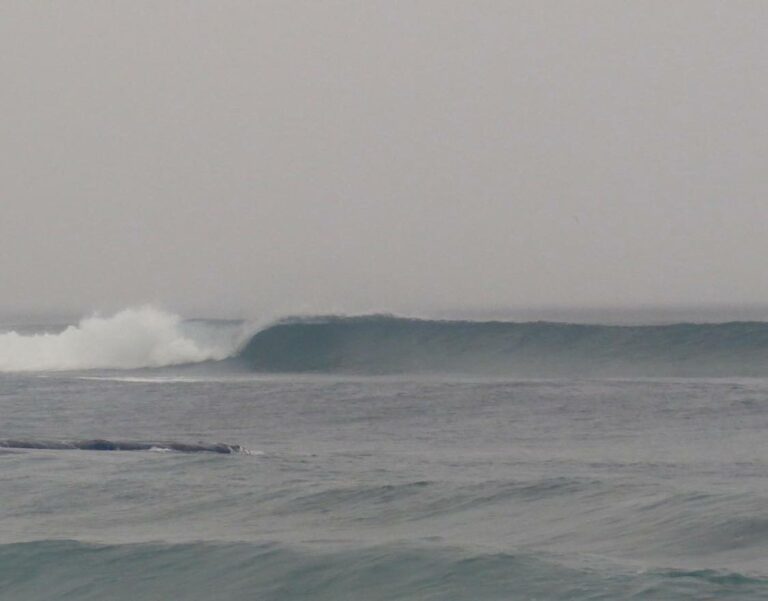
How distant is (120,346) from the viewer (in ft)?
129

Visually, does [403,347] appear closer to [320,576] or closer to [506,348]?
[506,348]

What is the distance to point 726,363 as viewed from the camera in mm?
30875

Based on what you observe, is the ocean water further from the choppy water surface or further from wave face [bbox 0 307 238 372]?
wave face [bbox 0 307 238 372]

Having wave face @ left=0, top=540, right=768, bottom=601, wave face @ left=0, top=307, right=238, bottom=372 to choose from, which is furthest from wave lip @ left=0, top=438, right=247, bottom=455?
wave face @ left=0, top=307, right=238, bottom=372

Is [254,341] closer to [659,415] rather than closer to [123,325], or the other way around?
[123,325]

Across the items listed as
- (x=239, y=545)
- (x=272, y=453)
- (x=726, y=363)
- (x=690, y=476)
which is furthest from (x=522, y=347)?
(x=239, y=545)

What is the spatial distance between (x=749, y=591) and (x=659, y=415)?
11153 mm

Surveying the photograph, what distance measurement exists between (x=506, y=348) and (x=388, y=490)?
23.1 metres

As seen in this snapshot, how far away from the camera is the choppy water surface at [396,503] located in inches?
369

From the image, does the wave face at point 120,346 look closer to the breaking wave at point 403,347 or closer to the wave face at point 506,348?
the breaking wave at point 403,347

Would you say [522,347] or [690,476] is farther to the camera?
[522,347]

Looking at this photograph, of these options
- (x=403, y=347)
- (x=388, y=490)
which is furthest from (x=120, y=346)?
(x=388, y=490)

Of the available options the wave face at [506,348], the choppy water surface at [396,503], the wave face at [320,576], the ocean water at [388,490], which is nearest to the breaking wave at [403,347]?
the wave face at [506,348]

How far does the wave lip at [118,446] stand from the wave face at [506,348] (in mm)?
15424
